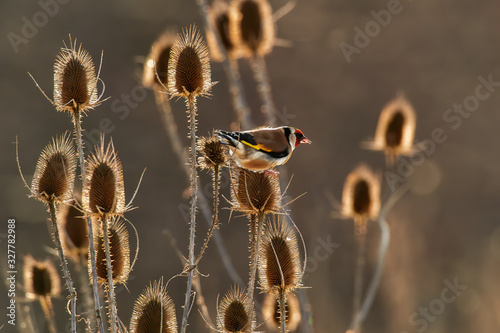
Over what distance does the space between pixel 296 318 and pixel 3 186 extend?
18.3 feet

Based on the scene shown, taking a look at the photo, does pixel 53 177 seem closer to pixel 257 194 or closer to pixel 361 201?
pixel 257 194

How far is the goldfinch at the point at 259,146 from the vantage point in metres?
2.66

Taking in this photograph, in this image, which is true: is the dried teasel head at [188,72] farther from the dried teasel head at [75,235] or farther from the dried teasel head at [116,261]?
the dried teasel head at [75,235]

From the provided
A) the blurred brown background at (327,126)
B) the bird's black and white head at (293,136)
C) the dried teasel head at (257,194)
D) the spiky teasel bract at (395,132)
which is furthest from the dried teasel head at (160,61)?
the blurred brown background at (327,126)

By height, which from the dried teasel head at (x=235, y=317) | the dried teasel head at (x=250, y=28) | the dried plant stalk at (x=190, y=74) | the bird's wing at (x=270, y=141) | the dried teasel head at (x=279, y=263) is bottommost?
the dried teasel head at (x=235, y=317)

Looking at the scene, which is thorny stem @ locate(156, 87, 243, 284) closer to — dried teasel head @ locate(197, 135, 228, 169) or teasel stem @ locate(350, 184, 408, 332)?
dried teasel head @ locate(197, 135, 228, 169)

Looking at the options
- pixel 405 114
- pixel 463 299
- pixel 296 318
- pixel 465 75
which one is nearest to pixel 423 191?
pixel 463 299

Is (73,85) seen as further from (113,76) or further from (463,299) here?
(113,76)

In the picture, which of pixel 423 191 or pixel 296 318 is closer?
pixel 296 318

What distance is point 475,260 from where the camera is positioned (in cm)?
742

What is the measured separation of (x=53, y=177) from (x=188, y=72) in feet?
2.18

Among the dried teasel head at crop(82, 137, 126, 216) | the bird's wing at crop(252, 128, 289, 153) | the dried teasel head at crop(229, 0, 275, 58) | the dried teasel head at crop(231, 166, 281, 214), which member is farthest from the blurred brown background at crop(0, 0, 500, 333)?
the dried teasel head at crop(82, 137, 126, 216)

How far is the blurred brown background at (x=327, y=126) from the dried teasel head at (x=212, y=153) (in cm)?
330

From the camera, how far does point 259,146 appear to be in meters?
2.88
